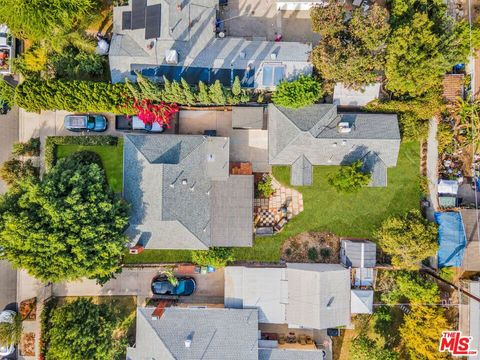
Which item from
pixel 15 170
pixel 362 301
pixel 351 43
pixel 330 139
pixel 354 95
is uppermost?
pixel 351 43

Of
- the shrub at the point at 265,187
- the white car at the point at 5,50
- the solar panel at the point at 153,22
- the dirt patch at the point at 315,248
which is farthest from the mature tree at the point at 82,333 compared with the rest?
the solar panel at the point at 153,22

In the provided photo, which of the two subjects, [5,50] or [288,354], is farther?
[5,50]

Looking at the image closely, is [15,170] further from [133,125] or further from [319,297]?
[319,297]

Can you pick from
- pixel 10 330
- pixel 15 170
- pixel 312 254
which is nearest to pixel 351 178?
pixel 312 254

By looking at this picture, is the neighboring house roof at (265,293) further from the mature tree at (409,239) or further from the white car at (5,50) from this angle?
the white car at (5,50)

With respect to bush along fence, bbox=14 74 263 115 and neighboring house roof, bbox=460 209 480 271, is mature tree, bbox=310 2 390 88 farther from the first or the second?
neighboring house roof, bbox=460 209 480 271

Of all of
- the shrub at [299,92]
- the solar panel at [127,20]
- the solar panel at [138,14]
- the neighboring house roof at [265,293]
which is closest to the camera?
the shrub at [299,92]

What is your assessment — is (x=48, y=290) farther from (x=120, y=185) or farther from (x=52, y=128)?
(x=52, y=128)
